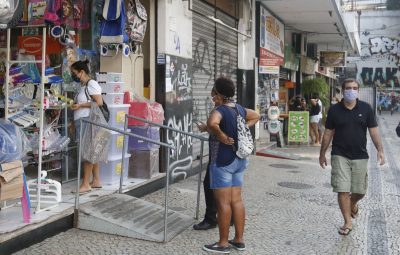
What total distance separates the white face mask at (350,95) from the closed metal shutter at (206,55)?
4.32m

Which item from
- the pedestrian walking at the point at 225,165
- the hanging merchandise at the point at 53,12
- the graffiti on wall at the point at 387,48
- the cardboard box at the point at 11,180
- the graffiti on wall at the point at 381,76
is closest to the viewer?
the cardboard box at the point at 11,180

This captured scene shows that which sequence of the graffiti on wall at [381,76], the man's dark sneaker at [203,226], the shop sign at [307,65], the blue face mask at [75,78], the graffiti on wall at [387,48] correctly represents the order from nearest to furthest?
the man's dark sneaker at [203,226]
the blue face mask at [75,78]
the shop sign at [307,65]
the graffiti on wall at [381,76]
the graffiti on wall at [387,48]

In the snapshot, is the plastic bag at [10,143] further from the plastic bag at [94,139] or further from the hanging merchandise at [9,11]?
the plastic bag at [94,139]

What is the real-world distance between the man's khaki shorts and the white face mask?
64 centimetres

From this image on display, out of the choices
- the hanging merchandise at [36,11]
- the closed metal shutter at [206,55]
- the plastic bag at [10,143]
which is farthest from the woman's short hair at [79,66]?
the closed metal shutter at [206,55]

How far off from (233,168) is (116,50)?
3.09 metres

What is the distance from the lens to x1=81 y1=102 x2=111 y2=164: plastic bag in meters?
5.77

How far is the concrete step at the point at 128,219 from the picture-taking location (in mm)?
5047

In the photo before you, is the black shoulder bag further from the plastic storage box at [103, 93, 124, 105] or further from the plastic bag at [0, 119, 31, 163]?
the plastic bag at [0, 119, 31, 163]

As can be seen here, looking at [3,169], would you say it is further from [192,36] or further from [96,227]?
[192,36]

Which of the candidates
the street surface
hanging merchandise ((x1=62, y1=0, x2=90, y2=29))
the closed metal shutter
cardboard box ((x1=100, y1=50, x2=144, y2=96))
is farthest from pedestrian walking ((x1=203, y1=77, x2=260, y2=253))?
the closed metal shutter

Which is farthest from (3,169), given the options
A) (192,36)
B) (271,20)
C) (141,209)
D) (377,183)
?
(271,20)

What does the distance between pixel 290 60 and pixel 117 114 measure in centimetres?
1288

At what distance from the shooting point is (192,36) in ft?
30.3
